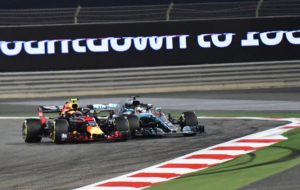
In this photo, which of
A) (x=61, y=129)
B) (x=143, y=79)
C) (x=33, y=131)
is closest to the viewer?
(x=61, y=129)

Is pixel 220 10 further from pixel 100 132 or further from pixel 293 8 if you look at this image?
pixel 100 132

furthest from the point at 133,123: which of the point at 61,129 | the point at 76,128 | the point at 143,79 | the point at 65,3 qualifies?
the point at 65,3

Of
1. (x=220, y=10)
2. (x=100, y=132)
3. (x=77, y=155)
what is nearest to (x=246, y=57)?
(x=220, y=10)

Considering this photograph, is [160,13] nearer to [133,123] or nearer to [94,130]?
[133,123]

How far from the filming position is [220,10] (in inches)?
1129

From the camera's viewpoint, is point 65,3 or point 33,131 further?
point 65,3

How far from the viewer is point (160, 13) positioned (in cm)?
2873

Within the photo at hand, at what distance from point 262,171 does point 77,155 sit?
153 inches

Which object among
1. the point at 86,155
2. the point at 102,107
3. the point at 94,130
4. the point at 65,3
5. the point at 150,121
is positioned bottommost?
the point at 86,155

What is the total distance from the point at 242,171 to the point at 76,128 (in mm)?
5728

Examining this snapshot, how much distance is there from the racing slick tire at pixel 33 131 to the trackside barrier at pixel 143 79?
41.7ft

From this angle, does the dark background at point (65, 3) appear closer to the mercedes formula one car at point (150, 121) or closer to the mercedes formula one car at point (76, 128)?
the mercedes formula one car at point (150, 121)

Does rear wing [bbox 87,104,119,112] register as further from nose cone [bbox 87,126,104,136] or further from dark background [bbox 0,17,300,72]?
dark background [bbox 0,17,300,72]

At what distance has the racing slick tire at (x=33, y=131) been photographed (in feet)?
49.7
